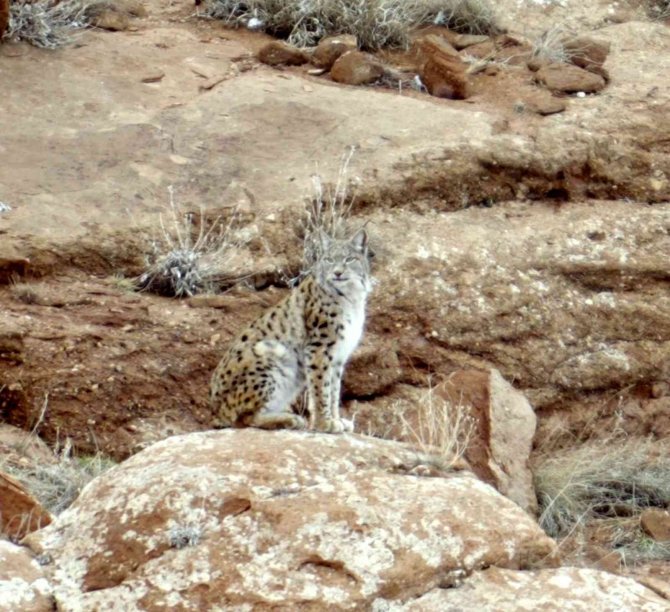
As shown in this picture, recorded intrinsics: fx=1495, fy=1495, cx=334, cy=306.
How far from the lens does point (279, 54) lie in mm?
13375

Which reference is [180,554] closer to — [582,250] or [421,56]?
[582,250]

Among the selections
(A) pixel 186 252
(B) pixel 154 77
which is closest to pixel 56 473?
(A) pixel 186 252

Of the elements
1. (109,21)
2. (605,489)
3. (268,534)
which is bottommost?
(605,489)

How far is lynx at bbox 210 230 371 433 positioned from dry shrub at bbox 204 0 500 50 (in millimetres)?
4520

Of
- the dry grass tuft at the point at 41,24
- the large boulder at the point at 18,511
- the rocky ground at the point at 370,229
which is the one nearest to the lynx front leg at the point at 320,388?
the rocky ground at the point at 370,229

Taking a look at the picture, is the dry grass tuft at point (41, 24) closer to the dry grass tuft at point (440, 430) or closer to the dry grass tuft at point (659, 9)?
the dry grass tuft at point (440, 430)

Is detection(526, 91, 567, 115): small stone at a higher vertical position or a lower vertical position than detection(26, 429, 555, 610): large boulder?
lower

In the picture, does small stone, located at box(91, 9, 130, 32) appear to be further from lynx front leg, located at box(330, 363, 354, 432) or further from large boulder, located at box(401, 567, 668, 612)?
large boulder, located at box(401, 567, 668, 612)

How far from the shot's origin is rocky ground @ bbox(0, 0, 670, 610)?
10266 millimetres

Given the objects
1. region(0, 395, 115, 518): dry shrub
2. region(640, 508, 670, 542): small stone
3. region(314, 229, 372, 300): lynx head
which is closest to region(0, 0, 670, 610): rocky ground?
region(0, 395, 115, 518): dry shrub

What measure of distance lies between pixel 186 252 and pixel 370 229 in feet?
4.97

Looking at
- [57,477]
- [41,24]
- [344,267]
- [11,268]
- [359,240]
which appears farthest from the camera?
[41,24]

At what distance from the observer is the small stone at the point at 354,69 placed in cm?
1320

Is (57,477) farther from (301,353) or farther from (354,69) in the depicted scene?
(354,69)
